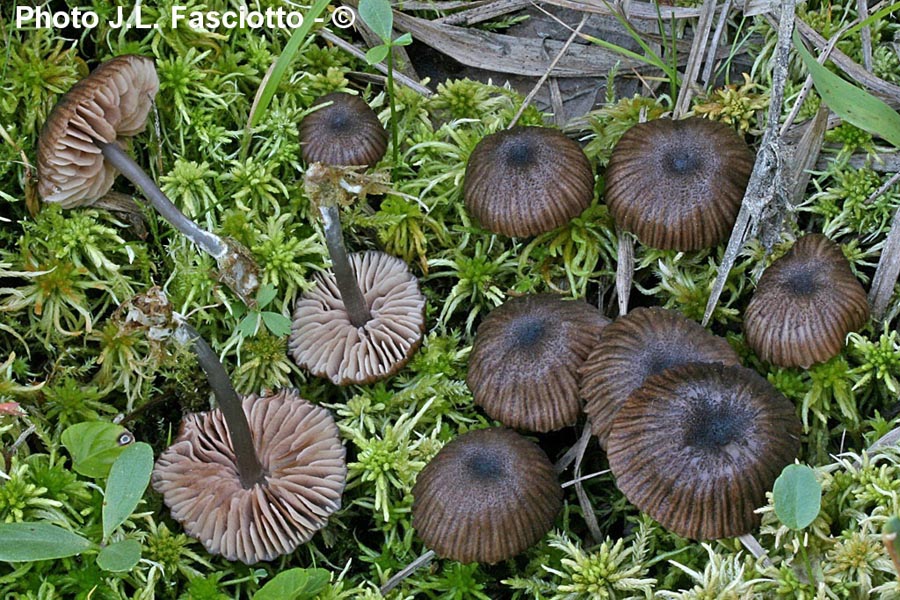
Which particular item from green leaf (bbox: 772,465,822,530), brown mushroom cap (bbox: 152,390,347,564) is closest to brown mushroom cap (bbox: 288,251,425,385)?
brown mushroom cap (bbox: 152,390,347,564)

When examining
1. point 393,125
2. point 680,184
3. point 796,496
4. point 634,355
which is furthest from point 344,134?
point 796,496

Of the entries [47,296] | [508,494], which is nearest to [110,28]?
[47,296]

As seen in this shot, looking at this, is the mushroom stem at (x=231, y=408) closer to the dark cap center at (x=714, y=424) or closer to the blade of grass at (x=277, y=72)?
the blade of grass at (x=277, y=72)

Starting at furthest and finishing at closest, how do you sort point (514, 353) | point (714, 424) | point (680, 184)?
point (680, 184), point (514, 353), point (714, 424)

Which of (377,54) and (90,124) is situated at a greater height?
(377,54)

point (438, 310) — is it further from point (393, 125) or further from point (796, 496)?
point (796, 496)

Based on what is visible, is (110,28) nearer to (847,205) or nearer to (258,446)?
(258,446)
